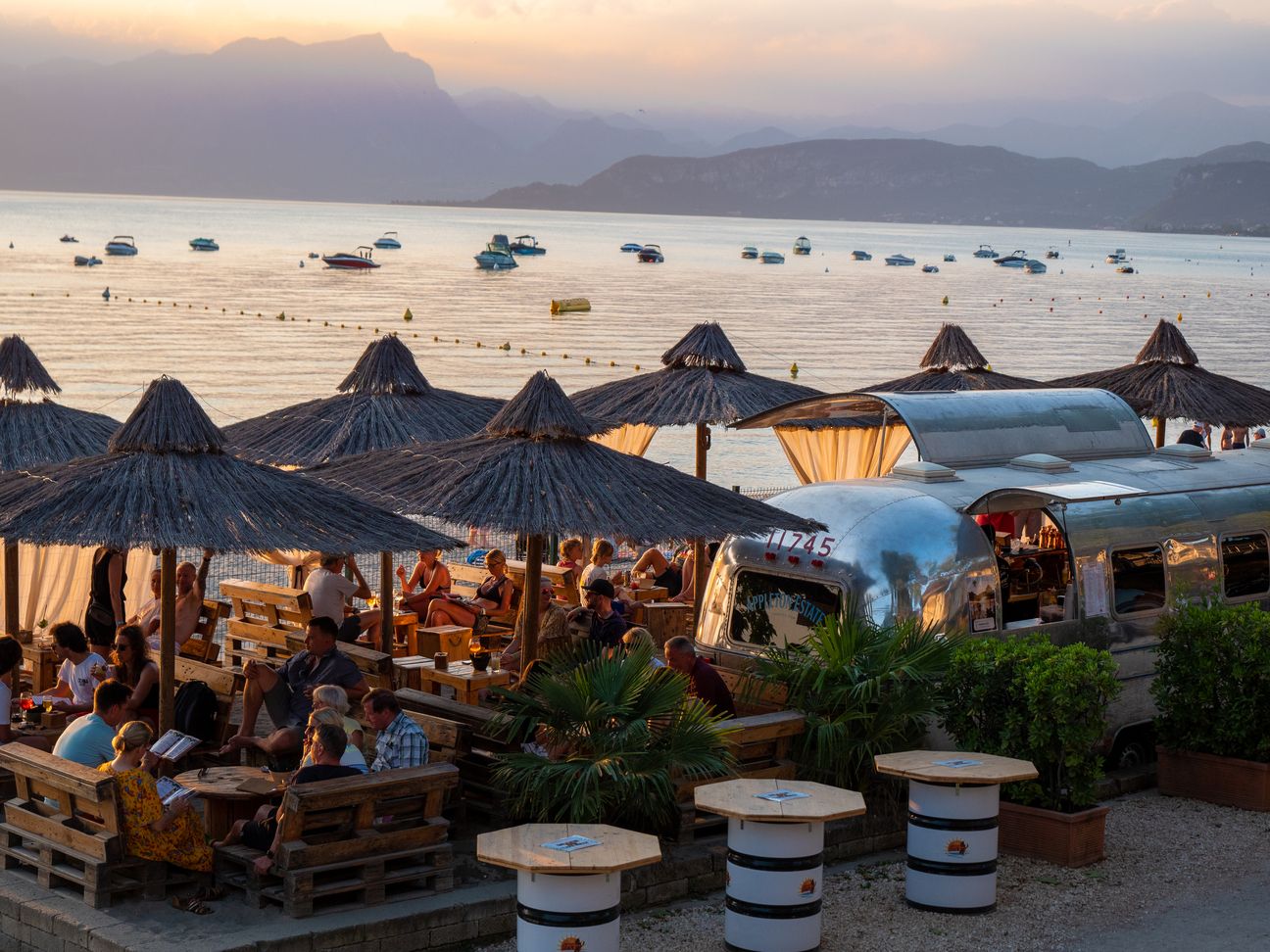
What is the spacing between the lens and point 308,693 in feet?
35.8

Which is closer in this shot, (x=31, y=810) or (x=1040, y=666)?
(x=31, y=810)

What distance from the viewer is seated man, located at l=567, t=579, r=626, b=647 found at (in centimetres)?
1172

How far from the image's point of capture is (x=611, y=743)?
9.93m

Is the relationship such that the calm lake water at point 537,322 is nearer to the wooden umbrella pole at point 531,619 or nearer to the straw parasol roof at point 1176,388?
the straw parasol roof at point 1176,388

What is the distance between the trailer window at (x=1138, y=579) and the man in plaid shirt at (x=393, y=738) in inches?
237

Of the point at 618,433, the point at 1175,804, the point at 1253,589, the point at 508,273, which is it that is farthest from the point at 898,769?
the point at 508,273

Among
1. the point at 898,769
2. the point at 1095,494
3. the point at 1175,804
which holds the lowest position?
the point at 1175,804

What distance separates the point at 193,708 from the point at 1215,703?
7.32 m

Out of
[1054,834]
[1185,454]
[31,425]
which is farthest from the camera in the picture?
[1185,454]

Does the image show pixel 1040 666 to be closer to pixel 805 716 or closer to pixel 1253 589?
pixel 805 716

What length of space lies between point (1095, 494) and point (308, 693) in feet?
20.5

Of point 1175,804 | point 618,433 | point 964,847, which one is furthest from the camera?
point 618,433

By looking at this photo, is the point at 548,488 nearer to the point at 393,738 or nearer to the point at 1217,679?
the point at 393,738

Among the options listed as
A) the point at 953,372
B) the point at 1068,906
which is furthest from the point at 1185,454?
the point at 1068,906
